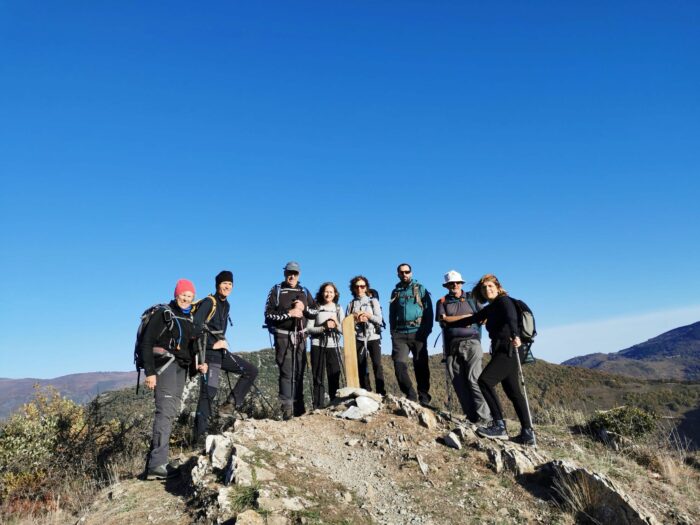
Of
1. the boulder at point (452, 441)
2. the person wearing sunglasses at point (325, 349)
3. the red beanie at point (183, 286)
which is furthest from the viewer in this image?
the person wearing sunglasses at point (325, 349)

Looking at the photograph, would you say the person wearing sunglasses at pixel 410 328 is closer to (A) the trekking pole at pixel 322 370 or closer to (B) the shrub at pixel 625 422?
(A) the trekking pole at pixel 322 370

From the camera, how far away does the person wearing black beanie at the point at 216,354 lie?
258 inches

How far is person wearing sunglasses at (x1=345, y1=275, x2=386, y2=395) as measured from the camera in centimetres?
784

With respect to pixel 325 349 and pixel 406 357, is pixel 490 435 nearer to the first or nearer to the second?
pixel 406 357

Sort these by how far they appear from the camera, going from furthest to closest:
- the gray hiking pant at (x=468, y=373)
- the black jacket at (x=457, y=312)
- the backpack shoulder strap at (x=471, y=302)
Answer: the backpack shoulder strap at (x=471, y=302) < the black jacket at (x=457, y=312) < the gray hiking pant at (x=468, y=373)

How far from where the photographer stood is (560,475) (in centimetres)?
480

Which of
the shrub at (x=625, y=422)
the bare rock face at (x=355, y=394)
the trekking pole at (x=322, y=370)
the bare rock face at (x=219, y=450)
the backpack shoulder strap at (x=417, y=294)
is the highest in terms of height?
the backpack shoulder strap at (x=417, y=294)

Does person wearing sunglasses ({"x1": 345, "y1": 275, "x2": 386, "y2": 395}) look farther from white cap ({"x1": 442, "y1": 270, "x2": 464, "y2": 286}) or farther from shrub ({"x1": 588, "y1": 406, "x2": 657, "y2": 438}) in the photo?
shrub ({"x1": 588, "y1": 406, "x2": 657, "y2": 438})

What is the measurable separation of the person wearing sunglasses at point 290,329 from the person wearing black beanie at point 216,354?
53 centimetres

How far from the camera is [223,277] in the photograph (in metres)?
7.02

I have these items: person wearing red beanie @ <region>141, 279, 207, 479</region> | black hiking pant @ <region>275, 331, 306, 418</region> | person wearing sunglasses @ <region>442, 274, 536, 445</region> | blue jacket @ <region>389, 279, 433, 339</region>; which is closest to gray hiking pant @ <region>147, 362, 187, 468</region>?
person wearing red beanie @ <region>141, 279, 207, 479</region>

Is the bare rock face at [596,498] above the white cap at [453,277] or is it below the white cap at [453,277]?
below

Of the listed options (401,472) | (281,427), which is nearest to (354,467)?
(401,472)

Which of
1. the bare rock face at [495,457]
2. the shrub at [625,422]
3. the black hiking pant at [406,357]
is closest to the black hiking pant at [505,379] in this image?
the bare rock face at [495,457]
